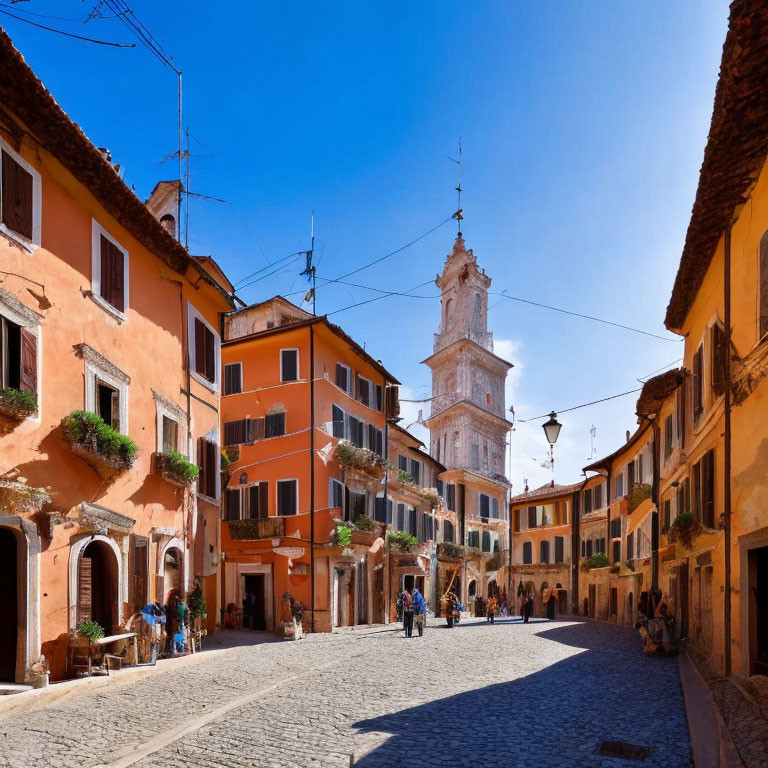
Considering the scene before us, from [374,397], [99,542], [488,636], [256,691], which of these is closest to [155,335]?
[99,542]

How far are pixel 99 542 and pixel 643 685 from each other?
34.2 ft

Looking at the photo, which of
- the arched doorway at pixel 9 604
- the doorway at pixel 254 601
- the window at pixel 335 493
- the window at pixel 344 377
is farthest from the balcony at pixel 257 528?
the arched doorway at pixel 9 604

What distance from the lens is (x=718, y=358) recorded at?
14.7 meters

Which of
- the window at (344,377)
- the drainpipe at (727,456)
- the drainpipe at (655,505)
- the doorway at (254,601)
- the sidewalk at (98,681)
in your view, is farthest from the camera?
the window at (344,377)

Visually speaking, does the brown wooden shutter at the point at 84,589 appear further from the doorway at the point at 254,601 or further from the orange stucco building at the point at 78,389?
the doorway at the point at 254,601

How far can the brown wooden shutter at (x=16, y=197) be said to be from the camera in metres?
12.7

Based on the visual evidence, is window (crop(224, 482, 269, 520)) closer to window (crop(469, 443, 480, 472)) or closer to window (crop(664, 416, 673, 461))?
window (crop(664, 416, 673, 461))

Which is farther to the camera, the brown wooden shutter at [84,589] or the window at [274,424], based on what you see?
the window at [274,424]

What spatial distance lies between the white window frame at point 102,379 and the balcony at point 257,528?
1465 cm

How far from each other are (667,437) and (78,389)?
→ 17.7 m

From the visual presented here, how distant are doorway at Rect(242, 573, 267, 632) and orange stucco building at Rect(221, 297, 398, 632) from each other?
0.04 meters

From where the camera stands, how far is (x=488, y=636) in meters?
26.6

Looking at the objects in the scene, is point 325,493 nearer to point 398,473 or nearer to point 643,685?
point 398,473

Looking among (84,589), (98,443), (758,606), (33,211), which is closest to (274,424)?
(98,443)
